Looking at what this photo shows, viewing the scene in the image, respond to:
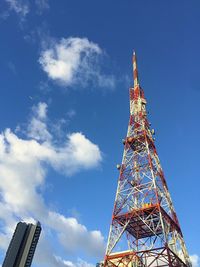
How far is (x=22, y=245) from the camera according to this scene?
96062 millimetres

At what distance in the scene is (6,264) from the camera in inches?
3388

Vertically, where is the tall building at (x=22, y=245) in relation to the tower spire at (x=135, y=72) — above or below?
below

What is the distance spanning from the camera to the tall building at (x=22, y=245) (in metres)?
89.5

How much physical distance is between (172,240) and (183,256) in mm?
2856

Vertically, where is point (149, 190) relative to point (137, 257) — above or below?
above

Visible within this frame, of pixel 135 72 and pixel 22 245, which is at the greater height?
pixel 135 72

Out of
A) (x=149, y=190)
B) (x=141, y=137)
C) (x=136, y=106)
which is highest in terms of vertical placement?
(x=136, y=106)

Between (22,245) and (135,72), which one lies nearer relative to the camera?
(135,72)

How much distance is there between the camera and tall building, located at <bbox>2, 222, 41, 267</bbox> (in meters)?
89.5

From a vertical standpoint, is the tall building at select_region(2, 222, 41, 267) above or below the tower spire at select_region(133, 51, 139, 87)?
below

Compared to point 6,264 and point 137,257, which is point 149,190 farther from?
point 6,264

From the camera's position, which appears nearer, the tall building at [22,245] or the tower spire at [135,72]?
the tower spire at [135,72]

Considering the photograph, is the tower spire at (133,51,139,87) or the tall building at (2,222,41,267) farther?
the tall building at (2,222,41,267)

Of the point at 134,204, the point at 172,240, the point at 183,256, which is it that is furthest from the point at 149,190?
the point at 183,256
